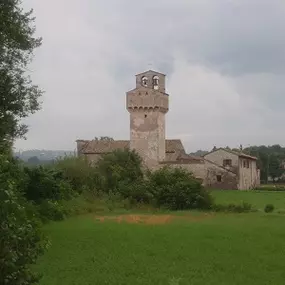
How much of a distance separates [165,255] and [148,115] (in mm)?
47945

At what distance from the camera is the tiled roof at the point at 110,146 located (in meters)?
71.2

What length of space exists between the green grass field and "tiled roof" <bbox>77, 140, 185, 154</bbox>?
44.0m

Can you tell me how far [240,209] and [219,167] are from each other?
2801 centimetres

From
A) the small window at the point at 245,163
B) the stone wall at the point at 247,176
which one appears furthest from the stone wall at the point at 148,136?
the small window at the point at 245,163

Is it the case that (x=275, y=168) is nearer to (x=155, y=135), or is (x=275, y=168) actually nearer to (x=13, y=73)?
(x=155, y=135)

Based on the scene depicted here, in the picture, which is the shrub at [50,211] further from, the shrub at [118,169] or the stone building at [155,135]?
the stone building at [155,135]

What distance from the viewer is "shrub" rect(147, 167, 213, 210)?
4462cm

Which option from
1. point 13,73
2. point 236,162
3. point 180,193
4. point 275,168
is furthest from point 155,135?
point 275,168

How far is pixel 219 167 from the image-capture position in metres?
68.9

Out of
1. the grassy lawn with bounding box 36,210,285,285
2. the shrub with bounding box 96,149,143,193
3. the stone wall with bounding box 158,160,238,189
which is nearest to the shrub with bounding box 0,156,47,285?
the grassy lawn with bounding box 36,210,285,285

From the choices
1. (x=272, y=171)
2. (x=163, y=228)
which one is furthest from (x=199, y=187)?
(x=272, y=171)

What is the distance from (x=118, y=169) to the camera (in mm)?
57156

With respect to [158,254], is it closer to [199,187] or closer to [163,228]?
[163,228]

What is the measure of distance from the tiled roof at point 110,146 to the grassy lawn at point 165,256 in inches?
1734
